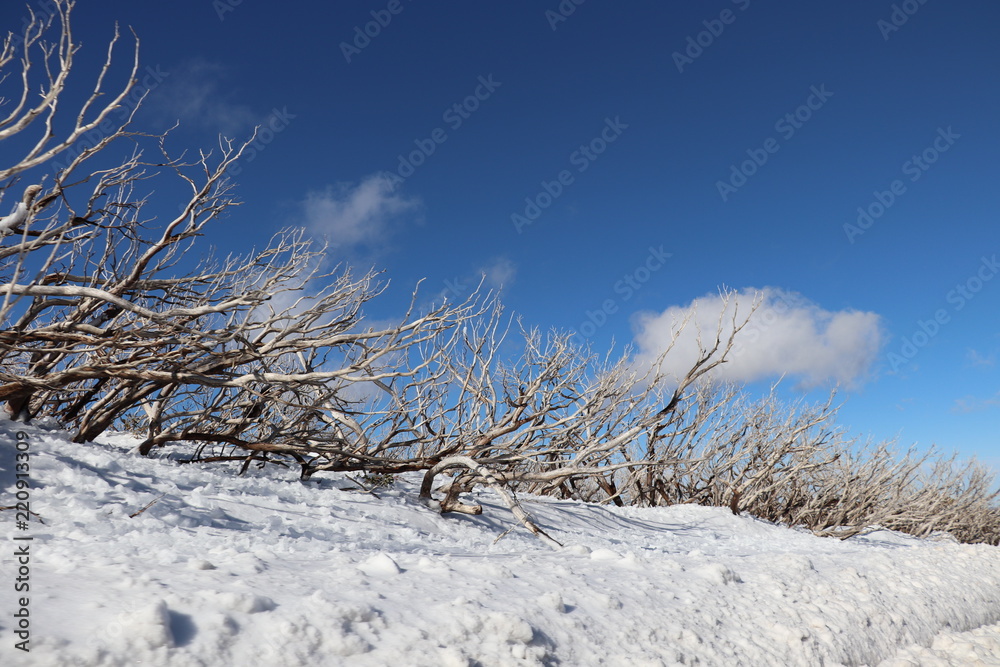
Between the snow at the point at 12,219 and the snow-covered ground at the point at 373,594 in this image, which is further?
the snow at the point at 12,219

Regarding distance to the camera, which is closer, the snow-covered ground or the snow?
the snow-covered ground

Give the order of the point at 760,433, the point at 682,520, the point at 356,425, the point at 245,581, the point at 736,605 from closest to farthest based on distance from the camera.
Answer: the point at 245,581
the point at 736,605
the point at 356,425
the point at 682,520
the point at 760,433

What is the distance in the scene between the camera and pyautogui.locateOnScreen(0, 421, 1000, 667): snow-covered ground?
6.44 feet

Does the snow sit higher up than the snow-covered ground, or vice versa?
the snow

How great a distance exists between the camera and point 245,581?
7.82 feet

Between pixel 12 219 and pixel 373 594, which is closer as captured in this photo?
pixel 373 594

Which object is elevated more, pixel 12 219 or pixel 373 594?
pixel 12 219

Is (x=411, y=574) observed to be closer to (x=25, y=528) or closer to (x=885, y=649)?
(x=25, y=528)

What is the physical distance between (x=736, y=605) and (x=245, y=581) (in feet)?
8.49

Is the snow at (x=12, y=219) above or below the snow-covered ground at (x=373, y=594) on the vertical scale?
above

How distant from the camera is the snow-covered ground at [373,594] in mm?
1963

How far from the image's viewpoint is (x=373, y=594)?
97.3 inches

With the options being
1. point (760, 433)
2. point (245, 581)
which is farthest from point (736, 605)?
point (760, 433)

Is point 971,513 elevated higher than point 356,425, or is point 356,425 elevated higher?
point 971,513
